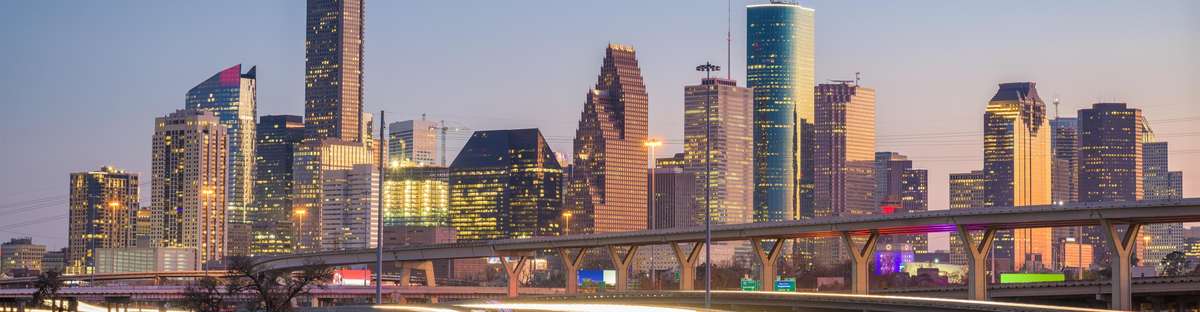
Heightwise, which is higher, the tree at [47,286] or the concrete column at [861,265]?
the concrete column at [861,265]

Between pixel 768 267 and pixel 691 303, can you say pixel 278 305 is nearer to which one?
pixel 691 303

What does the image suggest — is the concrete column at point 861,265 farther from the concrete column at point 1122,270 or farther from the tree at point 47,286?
the tree at point 47,286

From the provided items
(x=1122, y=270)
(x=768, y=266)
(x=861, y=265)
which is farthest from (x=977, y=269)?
(x=768, y=266)

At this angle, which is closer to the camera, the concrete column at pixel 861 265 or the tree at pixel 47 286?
the concrete column at pixel 861 265

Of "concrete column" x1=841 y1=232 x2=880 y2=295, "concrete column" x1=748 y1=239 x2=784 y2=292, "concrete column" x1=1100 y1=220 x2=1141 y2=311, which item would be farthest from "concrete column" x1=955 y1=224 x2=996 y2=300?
"concrete column" x1=748 y1=239 x2=784 y2=292

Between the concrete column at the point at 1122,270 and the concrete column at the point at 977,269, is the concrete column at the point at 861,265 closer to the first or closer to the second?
the concrete column at the point at 977,269

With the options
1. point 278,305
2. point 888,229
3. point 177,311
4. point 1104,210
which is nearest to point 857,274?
point 888,229

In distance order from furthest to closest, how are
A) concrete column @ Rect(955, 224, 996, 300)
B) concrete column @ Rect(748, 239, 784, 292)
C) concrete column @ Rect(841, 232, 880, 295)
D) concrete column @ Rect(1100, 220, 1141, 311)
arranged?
concrete column @ Rect(748, 239, 784, 292), concrete column @ Rect(841, 232, 880, 295), concrete column @ Rect(955, 224, 996, 300), concrete column @ Rect(1100, 220, 1141, 311)

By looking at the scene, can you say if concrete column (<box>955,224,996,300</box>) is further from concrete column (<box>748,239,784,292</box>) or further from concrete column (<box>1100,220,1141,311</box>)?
concrete column (<box>748,239,784,292</box>)

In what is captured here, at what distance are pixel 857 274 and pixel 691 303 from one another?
1522 cm

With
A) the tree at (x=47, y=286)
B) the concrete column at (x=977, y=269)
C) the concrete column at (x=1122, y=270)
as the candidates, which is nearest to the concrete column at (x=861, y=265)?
the concrete column at (x=977, y=269)

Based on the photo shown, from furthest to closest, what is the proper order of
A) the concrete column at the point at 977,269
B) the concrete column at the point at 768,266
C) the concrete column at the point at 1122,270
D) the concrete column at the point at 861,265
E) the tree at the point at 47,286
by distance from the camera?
the tree at the point at 47,286
the concrete column at the point at 768,266
the concrete column at the point at 861,265
the concrete column at the point at 977,269
the concrete column at the point at 1122,270

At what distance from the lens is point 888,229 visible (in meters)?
139

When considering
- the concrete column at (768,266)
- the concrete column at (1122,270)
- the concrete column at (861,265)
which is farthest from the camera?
the concrete column at (768,266)
